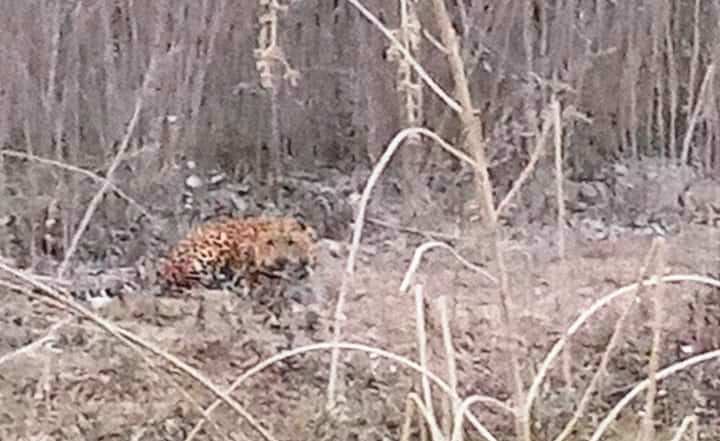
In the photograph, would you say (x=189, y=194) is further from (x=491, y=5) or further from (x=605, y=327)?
(x=605, y=327)

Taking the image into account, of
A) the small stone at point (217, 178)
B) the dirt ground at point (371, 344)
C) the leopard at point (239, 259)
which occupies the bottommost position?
the dirt ground at point (371, 344)

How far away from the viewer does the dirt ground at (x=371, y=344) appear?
2219 mm

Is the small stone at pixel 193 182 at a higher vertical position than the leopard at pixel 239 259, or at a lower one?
higher

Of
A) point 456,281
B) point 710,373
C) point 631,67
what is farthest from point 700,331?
point 631,67

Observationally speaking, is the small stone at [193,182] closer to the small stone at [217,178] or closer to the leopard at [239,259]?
the small stone at [217,178]

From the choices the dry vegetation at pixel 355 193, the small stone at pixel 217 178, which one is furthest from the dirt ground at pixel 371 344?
the small stone at pixel 217 178

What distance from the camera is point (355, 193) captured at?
317 cm

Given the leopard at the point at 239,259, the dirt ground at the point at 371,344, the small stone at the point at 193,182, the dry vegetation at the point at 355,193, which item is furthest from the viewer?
the small stone at the point at 193,182

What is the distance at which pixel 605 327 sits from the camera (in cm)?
257

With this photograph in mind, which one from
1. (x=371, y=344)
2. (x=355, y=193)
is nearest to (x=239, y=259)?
(x=371, y=344)

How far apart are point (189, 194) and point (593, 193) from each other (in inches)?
33.1

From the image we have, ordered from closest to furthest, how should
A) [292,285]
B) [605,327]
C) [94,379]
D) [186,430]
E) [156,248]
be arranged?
[186,430], [94,379], [605,327], [292,285], [156,248]

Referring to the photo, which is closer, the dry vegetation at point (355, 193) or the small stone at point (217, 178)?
the dry vegetation at point (355, 193)

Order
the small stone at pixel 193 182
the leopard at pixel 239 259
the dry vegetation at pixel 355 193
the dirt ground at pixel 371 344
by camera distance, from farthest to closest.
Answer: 1. the small stone at pixel 193 182
2. the leopard at pixel 239 259
3. the dry vegetation at pixel 355 193
4. the dirt ground at pixel 371 344
